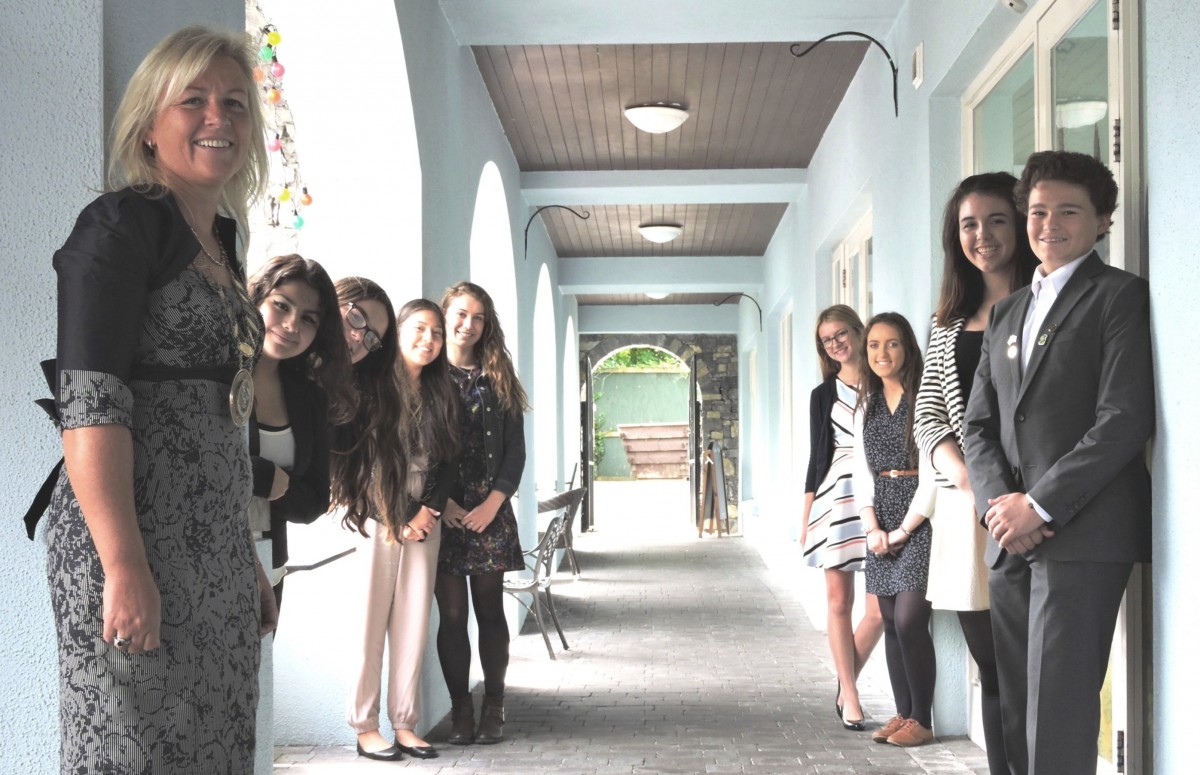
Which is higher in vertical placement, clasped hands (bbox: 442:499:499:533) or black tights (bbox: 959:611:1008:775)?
clasped hands (bbox: 442:499:499:533)

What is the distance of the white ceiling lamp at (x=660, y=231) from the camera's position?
10039 millimetres

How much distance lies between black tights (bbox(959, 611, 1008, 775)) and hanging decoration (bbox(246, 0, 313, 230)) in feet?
8.40

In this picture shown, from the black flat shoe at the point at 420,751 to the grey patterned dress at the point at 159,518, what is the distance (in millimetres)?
2357

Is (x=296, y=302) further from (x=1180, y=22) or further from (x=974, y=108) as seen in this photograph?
(x=974, y=108)

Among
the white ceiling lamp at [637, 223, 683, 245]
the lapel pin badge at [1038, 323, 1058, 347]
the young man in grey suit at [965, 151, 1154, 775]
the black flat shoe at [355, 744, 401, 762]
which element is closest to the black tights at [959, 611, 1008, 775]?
→ the young man in grey suit at [965, 151, 1154, 775]

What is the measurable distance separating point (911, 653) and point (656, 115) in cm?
349

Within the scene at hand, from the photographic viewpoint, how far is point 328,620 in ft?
14.0

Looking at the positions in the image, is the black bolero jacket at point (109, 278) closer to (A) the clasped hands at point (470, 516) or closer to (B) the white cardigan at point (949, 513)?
(B) the white cardigan at point (949, 513)

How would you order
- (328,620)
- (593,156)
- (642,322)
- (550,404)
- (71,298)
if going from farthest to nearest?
(642,322) → (550,404) → (593,156) → (328,620) → (71,298)

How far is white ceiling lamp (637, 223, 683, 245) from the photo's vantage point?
10.0 m

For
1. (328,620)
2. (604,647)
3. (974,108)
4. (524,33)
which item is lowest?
(604,647)

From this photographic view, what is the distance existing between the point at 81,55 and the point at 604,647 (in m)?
4.91

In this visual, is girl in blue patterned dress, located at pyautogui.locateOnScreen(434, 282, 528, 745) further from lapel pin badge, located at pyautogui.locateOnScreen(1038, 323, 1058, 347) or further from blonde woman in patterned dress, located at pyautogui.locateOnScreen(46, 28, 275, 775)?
blonde woman in patterned dress, located at pyautogui.locateOnScreen(46, 28, 275, 775)

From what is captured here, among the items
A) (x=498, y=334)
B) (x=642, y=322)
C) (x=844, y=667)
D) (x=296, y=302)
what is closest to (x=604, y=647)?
(x=844, y=667)
